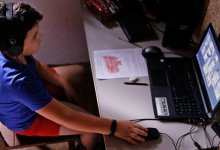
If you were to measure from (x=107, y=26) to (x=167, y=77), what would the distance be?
0.49 metres

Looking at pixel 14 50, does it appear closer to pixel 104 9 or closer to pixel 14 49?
pixel 14 49

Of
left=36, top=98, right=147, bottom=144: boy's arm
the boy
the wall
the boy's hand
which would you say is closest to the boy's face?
the boy

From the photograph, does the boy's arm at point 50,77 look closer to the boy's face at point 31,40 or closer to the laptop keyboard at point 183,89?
the boy's face at point 31,40

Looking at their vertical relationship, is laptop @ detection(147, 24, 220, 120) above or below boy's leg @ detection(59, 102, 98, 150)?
above

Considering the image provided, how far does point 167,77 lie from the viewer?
140 cm

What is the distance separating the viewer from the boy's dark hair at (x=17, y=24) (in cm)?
103

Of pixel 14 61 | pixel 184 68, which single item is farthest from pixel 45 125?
pixel 184 68

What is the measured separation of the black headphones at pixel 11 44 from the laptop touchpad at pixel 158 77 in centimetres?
63

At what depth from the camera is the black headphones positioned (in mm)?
1034

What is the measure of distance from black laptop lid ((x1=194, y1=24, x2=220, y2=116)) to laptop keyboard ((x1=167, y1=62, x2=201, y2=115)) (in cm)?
5

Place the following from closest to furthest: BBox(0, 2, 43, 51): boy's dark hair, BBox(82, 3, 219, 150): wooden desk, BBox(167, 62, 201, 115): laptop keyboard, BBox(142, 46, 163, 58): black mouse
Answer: BBox(0, 2, 43, 51): boy's dark hair → BBox(82, 3, 219, 150): wooden desk → BBox(167, 62, 201, 115): laptop keyboard → BBox(142, 46, 163, 58): black mouse

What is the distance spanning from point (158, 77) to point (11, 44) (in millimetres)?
694

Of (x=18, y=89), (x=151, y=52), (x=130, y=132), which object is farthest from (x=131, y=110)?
(x=18, y=89)

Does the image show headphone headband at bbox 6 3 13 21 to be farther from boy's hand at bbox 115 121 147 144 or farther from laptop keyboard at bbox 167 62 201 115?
laptop keyboard at bbox 167 62 201 115
